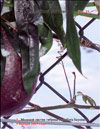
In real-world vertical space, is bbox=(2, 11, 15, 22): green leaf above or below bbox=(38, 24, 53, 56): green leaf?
above

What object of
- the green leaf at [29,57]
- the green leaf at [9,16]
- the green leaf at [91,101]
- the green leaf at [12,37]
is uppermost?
the green leaf at [9,16]

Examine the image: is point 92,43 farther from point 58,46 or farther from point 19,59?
point 19,59

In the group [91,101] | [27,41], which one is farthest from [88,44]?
[27,41]

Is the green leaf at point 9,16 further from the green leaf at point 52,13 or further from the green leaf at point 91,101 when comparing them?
the green leaf at point 91,101

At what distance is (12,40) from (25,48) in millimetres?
18

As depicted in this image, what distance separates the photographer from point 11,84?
27 centimetres

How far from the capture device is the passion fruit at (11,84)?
26 cm

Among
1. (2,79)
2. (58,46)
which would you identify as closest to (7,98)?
(2,79)

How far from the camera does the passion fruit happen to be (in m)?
0.26

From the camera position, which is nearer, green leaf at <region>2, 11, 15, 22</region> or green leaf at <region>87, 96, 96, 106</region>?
green leaf at <region>2, 11, 15, 22</region>

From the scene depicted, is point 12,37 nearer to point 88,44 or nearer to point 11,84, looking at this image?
point 11,84

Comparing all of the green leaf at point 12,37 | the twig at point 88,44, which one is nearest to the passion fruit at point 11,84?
the green leaf at point 12,37

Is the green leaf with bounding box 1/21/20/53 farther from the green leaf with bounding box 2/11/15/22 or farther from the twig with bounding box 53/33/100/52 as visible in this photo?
the twig with bounding box 53/33/100/52

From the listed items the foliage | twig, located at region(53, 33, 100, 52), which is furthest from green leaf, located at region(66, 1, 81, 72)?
twig, located at region(53, 33, 100, 52)
